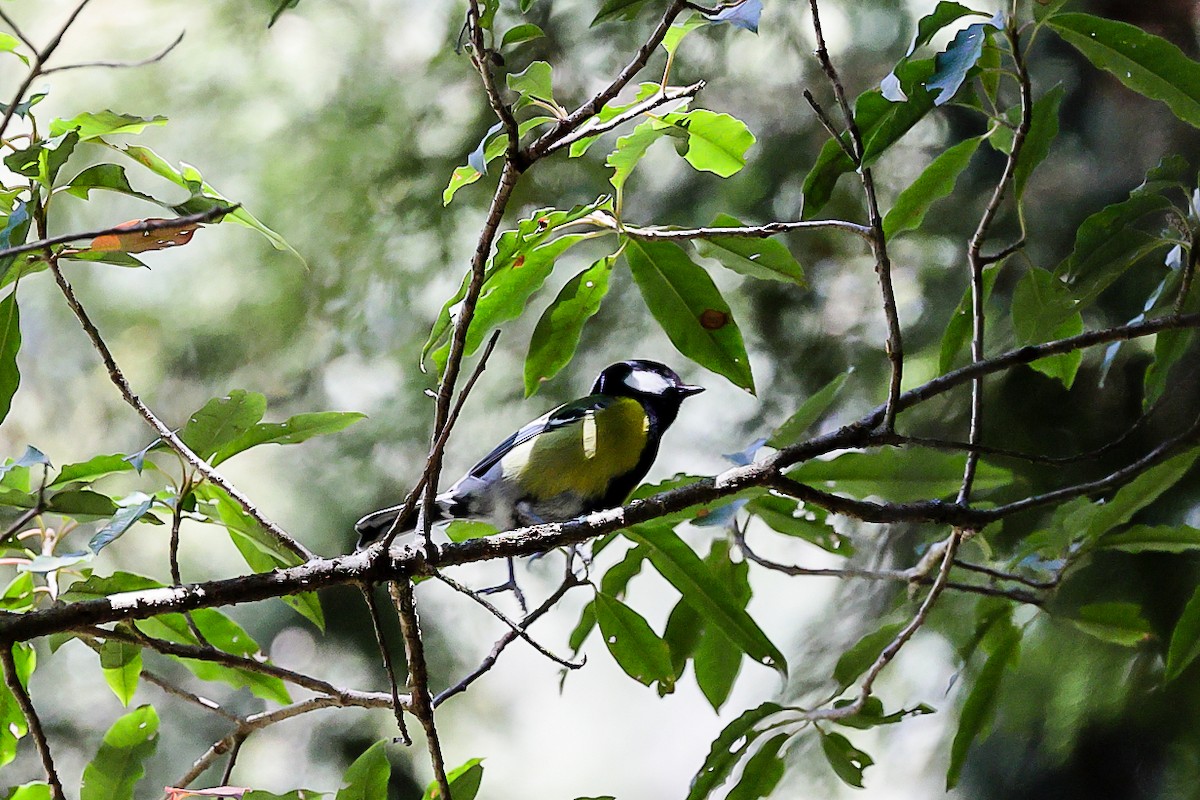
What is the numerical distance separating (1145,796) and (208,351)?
1926mm

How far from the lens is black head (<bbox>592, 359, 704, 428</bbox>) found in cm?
203

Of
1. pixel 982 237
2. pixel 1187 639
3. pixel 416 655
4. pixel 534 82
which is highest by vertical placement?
pixel 534 82

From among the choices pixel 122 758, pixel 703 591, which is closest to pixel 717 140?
pixel 703 591

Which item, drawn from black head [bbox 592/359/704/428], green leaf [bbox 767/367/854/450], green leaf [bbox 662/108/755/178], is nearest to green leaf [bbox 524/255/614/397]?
green leaf [bbox 662/108/755/178]

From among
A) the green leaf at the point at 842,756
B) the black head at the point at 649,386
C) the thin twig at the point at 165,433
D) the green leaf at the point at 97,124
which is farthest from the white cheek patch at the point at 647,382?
the green leaf at the point at 97,124

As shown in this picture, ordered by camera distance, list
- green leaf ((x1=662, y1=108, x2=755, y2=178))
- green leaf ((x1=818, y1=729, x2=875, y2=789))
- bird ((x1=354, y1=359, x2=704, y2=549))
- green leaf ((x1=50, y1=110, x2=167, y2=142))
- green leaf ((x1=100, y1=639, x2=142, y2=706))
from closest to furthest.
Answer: green leaf ((x1=50, y1=110, x2=167, y2=142)), green leaf ((x1=662, y1=108, x2=755, y2=178)), green leaf ((x1=100, y1=639, x2=142, y2=706)), green leaf ((x1=818, y1=729, x2=875, y2=789)), bird ((x1=354, y1=359, x2=704, y2=549))

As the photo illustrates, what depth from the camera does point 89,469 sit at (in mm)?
1207

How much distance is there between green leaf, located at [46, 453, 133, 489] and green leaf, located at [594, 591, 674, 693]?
600 mm

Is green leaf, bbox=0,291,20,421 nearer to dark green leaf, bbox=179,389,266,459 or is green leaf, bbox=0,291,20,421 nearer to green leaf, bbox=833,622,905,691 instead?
dark green leaf, bbox=179,389,266,459

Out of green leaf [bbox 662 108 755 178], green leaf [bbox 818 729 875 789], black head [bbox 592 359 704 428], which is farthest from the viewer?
black head [bbox 592 359 704 428]

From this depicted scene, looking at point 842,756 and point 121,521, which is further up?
point 121,521

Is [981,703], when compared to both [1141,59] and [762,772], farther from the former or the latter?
[1141,59]

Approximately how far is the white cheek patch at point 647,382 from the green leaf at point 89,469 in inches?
41.1

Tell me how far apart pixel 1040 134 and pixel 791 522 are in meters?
0.59
